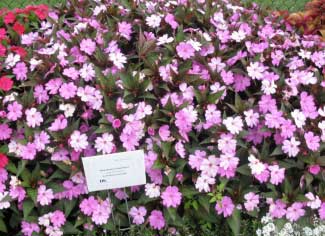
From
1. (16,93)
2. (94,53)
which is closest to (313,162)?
(94,53)

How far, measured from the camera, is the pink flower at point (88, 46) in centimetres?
304

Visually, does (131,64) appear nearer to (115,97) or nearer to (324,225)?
(115,97)

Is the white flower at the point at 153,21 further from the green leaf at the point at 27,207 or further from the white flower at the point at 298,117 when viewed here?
the green leaf at the point at 27,207

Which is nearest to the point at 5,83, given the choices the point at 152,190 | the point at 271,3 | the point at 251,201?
the point at 152,190

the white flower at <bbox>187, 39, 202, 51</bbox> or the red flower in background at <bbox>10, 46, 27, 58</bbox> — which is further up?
the red flower in background at <bbox>10, 46, 27, 58</bbox>

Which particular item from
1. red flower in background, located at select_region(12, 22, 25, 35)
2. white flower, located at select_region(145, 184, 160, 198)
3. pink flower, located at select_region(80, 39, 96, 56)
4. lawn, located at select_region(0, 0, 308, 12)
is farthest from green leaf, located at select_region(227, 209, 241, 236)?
lawn, located at select_region(0, 0, 308, 12)

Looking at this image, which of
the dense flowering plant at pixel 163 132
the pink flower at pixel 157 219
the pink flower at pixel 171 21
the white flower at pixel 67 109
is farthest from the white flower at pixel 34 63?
the pink flower at pixel 157 219

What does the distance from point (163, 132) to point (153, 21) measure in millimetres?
835

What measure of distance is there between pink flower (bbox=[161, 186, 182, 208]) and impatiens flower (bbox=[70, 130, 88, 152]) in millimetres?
483

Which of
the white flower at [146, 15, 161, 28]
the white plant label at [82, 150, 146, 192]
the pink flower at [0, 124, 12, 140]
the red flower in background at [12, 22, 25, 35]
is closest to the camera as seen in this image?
the white plant label at [82, 150, 146, 192]

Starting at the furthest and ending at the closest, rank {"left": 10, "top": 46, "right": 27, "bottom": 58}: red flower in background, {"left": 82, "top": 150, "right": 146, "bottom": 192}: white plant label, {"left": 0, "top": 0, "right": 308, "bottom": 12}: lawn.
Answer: {"left": 0, "top": 0, "right": 308, "bottom": 12}: lawn → {"left": 10, "top": 46, "right": 27, "bottom": 58}: red flower in background → {"left": 82, "top": 150, "right": 146, "bottom": 192}: white plant label

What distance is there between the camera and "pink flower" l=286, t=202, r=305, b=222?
270cm

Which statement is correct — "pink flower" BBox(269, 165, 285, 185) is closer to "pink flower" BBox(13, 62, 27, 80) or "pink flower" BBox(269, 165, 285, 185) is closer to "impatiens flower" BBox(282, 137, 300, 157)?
"impatiens flower" BBox(282, 137, 300, 157)

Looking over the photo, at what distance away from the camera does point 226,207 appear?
8.81ft
